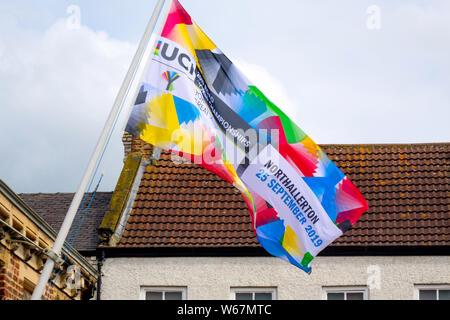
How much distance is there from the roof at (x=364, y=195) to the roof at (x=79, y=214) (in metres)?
0.92

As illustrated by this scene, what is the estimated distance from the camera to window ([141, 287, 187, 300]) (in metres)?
19.2

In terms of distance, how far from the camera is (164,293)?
757 inches

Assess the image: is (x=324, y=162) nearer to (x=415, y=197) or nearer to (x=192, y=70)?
(x=192, y=70)

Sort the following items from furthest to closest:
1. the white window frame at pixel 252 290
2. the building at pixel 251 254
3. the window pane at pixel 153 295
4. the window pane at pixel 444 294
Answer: the window pane at pixel 153 295 → the white window frame at pixel 252 290 → the building at pixel 251 254 → the window pane at pixel 444 294

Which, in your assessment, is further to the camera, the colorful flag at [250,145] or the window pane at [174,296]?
the window pane at [174,296]

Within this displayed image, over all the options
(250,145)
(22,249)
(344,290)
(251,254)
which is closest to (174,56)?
(250,145)

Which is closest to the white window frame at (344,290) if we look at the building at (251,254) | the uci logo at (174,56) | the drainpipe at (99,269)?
the building at (251,254)

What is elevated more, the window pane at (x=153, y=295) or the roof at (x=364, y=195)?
the roof at (x=364, y=195)

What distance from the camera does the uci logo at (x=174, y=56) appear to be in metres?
11.3

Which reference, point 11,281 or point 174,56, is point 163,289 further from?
point 174,56

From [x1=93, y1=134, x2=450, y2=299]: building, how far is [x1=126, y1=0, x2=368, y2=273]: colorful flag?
748 centimetres

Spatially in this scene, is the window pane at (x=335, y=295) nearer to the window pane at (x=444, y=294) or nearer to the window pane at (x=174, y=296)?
the window pane at (x=444, y=294)

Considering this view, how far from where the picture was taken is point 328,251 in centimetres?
1908
